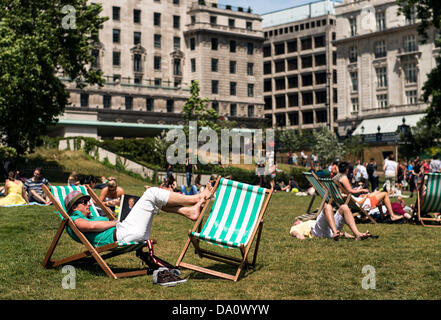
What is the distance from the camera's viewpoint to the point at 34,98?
2994 cm

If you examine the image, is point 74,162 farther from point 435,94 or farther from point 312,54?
point 312,54

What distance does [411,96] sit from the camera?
234 feet

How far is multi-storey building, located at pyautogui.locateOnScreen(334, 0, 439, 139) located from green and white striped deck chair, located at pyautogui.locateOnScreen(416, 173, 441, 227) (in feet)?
185

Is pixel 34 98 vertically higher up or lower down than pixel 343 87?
lower down

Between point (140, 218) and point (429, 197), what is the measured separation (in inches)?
327

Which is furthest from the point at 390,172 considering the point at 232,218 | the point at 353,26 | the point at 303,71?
the point at 303,71

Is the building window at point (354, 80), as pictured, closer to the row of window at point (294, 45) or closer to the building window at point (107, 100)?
the row of window at point (294, 45)

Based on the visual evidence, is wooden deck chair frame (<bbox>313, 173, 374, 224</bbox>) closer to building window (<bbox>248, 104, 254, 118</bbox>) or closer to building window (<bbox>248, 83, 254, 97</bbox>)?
building window (<bbox>248, 104, 254, 118</bbox>)

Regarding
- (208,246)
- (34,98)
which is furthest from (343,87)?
(208,246)

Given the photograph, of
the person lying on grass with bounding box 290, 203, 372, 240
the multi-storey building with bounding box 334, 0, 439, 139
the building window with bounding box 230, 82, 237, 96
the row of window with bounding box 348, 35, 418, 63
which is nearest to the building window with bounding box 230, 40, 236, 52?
the building window with bounding box 230, 82, 237, 96

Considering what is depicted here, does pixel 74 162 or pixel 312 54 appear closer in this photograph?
pixel 74 162

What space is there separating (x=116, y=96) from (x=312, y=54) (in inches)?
1476

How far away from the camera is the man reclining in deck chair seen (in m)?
7.43
